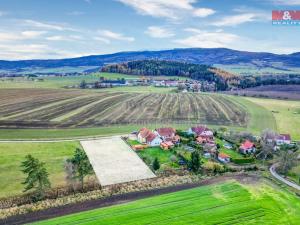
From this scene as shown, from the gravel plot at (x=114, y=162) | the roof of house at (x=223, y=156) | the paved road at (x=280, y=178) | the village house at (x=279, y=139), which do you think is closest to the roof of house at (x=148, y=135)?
the gravel plot at (x=114, y=162)

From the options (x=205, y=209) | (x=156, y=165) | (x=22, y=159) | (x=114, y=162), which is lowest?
(x=205, y=209)

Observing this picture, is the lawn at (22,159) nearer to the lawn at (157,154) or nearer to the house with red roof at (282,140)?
the lawn at (157,154)

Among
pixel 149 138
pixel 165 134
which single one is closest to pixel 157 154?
pixel 149 138

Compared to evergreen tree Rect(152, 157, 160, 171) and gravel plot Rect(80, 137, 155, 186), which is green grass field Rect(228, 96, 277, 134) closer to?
evergreen tree Rect(152, 157, 160, 171)

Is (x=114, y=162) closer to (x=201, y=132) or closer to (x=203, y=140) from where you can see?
(x=203, y=140)

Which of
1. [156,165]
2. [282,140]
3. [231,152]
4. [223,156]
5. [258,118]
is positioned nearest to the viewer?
[156,165]

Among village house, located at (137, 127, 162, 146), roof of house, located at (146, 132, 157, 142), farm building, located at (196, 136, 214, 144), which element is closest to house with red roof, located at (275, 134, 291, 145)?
farm building, located at (196, 136, 214, 144)
